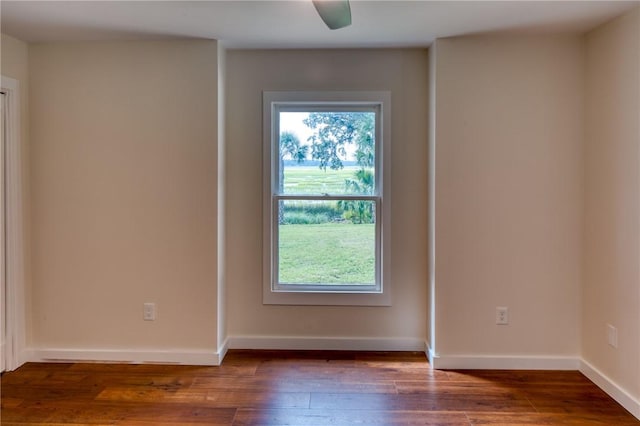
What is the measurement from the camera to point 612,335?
2.38m

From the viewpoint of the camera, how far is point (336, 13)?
1.71 meters

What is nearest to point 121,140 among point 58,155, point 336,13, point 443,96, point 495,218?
point 58,155

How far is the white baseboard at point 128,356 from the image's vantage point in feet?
9.08

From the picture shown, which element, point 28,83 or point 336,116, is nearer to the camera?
point 28,83

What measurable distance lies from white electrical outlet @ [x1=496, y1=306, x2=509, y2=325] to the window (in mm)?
762

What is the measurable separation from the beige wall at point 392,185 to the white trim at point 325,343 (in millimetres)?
31

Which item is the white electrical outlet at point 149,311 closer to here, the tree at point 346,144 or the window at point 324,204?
the window at point 324,204

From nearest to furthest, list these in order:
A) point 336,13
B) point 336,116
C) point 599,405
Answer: point 336,13
point 599,405
point 336,116

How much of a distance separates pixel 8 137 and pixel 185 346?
1.84 meters

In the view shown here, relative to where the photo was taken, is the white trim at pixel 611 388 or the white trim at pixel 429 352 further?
the white trim at pixel 429 352

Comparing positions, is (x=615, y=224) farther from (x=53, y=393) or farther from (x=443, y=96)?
(x=53, y=393)

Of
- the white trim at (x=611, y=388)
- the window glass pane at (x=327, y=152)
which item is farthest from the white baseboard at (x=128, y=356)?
the white trim at (x=611, y=388)

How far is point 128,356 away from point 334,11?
2.61 meters

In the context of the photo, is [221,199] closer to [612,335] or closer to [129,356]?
[129,356]
